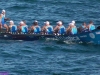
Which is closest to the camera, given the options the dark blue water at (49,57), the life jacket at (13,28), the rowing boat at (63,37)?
the dark blue water at (49,57)

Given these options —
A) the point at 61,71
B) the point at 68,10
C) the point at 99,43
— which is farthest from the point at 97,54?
the point at 68,10

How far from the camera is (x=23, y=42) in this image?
7006 centimetres

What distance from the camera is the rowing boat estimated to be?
224 ft

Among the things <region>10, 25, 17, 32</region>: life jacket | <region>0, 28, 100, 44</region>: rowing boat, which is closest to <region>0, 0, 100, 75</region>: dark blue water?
<region>0, 28, 100, 44</region>: rowing boat

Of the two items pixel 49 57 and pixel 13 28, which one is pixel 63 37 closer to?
pixel 49 57

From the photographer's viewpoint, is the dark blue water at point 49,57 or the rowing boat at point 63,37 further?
the rowing boat at point 63,37

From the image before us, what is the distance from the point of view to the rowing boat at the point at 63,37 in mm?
68188

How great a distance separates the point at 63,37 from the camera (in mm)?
69188

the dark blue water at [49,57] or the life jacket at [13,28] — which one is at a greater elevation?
the life jacket at [13,28]

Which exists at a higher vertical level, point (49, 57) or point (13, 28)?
point (13, 28)

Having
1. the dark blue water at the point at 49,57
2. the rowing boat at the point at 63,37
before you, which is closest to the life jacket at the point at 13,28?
the rowing boat at the point at 63,37

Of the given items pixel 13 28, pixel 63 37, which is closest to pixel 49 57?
pixel 63 37

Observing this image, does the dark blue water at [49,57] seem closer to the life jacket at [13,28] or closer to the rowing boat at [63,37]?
the rowing boat at [63,37]

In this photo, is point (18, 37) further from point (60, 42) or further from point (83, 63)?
point (83, 63)
